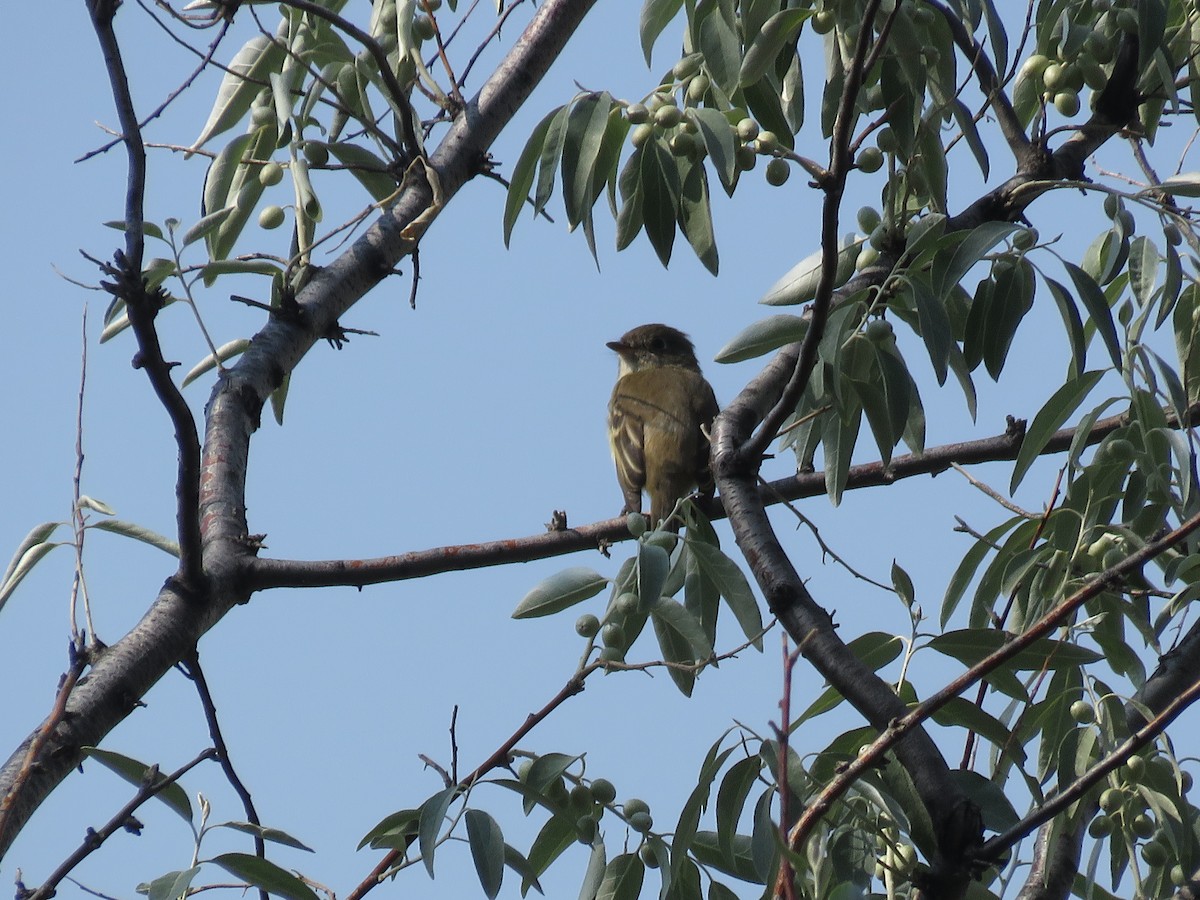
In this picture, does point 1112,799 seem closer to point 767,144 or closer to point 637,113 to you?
point 767,144

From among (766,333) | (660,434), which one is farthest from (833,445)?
(660,434)

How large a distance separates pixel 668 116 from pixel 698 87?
0.47 feet

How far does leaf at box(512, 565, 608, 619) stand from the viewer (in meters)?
3.14

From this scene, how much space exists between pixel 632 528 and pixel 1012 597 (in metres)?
0.99

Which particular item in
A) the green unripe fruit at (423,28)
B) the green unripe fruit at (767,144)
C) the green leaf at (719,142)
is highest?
the green unripe fruit at (423,28)

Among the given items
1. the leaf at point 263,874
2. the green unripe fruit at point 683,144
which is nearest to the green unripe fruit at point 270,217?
the green unripe fruit at point 683,144

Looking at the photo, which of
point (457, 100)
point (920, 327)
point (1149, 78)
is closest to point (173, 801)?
point (920, 327)

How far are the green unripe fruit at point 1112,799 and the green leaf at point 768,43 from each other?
1.89m

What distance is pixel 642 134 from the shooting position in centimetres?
344

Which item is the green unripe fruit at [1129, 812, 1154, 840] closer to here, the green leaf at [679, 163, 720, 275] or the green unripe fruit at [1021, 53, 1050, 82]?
the green leaf at [679, 163, 720, 275]

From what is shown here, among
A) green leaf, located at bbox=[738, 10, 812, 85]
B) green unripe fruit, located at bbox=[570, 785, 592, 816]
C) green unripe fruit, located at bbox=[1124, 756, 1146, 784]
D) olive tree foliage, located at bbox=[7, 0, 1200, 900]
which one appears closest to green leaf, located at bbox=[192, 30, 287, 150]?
olive tree foliage, located at bbox=[7, 0, 1200, 900]

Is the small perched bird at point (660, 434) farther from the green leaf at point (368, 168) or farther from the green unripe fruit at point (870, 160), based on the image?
the green unripe fruit at point (870, 160)

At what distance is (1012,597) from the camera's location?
3.39 metres

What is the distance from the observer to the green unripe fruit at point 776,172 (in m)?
3.48
